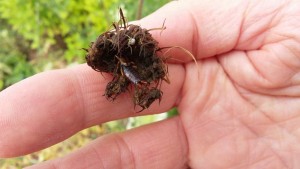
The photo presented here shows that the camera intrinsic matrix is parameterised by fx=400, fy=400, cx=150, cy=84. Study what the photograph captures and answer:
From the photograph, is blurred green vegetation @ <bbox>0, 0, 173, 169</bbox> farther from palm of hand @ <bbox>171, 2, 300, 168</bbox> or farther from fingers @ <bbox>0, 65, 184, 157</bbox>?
fingers @ <bbox>0, 65, 184, 157</bbox>

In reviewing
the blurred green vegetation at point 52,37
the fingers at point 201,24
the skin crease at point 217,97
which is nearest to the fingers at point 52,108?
the skin crease at point 217,97

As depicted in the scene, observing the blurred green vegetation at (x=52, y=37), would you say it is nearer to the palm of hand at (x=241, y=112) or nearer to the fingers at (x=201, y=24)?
the palm of hand at (x=241, y=112)

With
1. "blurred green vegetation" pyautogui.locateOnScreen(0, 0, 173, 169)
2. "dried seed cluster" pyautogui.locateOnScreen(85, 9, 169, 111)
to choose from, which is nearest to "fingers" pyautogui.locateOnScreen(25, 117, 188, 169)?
"dried seed cluster" pyautogui.locateOnScreen(85, 9, 169, 111)

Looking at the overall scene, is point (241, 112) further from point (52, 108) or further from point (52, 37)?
point (52, 37)

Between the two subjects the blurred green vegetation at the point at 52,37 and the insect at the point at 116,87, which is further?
the blurred green vegetation at the point at 52,37

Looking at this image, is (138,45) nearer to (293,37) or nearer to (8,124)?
(8,124)
